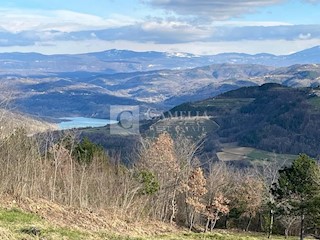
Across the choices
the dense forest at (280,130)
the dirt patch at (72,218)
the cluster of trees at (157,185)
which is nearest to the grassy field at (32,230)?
the dirt patch at (72,218)

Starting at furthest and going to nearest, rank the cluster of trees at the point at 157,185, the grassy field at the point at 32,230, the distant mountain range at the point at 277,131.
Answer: the distant mountain range at the point at 277,131 → the cluster of trees at the point at 157,185 → the grassy field at the point at 32,230

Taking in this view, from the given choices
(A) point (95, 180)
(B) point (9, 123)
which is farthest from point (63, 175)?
(B) point (9, 123)

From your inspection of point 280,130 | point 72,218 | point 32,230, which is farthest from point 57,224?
point 280,130

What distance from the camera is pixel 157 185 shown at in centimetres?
3734

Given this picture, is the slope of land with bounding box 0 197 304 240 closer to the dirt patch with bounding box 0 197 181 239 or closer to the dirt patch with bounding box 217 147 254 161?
the dirt patch with bounding box 0 197 181 239

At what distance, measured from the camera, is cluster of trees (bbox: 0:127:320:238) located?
28.7 metres

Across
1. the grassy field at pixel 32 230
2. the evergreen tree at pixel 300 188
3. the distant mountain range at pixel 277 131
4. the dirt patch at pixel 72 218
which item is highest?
the grassy field at pixel 32 230

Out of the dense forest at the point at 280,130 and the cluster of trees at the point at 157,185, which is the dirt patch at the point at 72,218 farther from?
the dense forest at the point at 280,130

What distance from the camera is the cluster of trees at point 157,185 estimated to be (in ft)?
94.0

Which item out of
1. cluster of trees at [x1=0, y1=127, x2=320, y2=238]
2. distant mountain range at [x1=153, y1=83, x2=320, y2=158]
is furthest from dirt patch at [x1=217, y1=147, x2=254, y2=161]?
cluster of trees at [x1=0, y1=127, x2=320, y2=238]

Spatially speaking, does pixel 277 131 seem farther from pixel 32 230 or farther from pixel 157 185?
pixel 32 230

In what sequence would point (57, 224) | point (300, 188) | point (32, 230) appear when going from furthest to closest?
point (300, 188)
point (57, 224)
point (32, 230)

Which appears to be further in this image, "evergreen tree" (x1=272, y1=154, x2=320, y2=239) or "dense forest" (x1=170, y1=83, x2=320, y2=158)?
"dense forest" (x1=170, y1=83, x2=320, y2=158)

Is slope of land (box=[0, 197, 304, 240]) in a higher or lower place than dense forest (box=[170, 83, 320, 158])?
higher
